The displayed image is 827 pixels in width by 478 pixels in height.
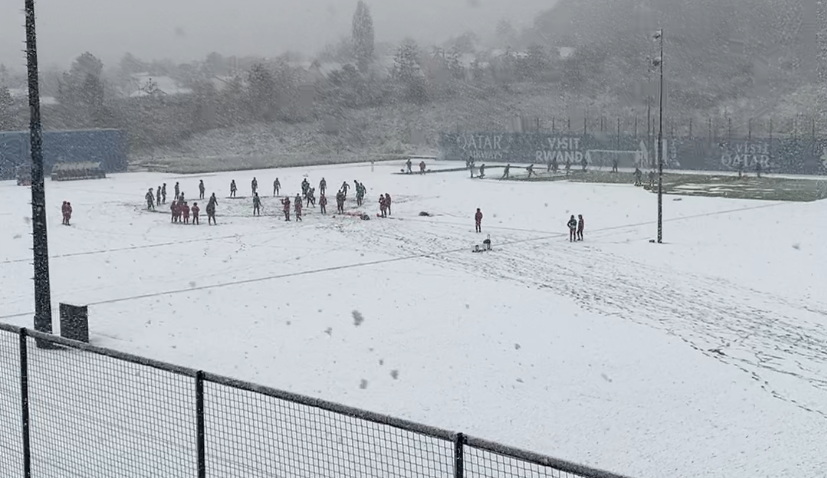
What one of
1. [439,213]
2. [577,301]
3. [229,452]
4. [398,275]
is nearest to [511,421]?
[229,452]

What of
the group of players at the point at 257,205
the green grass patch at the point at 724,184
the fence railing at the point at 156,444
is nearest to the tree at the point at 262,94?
the green grass patch at the point at 724,184

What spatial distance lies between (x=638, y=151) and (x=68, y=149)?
46.8 meters

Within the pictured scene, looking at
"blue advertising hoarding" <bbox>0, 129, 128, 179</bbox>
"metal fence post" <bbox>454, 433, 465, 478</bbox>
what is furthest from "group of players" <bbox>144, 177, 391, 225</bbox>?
"metal fence post" <bbox>454, 433, 465, 478</bbox>

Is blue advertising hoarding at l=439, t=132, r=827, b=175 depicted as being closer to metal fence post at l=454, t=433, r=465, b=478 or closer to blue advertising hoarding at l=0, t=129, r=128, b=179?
blue advertising hoarding at l=0, t=129, r=128, b=179

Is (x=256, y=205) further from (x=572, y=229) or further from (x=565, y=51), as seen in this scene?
(x=565, y=51)

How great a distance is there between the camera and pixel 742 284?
2497 cm

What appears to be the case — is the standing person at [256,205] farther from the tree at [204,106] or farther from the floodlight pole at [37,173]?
the tree at [204,106]

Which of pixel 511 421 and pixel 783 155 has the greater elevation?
pixel 783 155

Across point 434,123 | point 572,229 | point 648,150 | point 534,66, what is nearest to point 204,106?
point 434,123

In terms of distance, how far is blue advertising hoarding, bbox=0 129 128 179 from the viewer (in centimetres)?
6775

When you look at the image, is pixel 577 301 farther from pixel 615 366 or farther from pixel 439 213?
pixel 439 213

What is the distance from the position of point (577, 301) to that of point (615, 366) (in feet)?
20.6

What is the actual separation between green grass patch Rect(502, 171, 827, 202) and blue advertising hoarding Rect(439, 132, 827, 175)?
3.82m

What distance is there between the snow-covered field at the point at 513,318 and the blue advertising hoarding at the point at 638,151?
2927 cm
